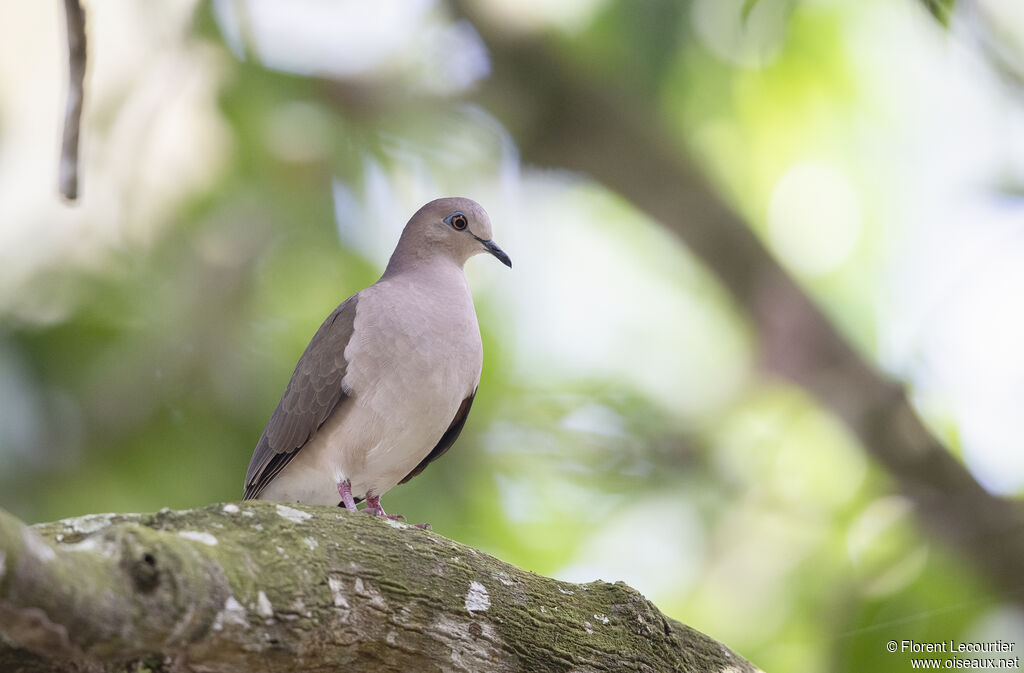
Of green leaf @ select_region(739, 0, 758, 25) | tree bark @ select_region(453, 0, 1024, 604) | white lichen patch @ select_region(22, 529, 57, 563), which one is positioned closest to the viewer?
white lichen patch @ select_region(22, 529, 57, 563)

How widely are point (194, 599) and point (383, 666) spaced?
583 mm

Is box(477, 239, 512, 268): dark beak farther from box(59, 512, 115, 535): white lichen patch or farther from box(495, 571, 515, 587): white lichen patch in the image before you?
box(59, 512, 115, 535): white lichen patch

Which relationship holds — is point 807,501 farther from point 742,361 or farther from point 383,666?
point 383,666

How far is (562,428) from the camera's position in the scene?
22.3 ft

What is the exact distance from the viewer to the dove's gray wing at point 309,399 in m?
3.81

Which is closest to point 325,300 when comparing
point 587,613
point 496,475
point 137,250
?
point 137,250

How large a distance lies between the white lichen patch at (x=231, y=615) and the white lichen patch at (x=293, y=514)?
37 cm

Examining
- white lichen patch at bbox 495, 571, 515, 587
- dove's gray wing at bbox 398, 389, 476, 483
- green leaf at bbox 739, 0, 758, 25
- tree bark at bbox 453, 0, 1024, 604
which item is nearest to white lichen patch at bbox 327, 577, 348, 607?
white lichen patch at bbox 495, 571, 515, 587

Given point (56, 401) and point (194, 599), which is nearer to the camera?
point (194, 599)

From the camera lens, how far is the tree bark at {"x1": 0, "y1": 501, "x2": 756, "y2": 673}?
64.2 inches

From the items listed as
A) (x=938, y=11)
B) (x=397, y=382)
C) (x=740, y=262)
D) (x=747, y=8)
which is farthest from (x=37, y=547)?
(x=747, y=8)

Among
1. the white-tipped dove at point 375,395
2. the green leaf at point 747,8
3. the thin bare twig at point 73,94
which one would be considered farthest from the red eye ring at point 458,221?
the green leaf at point 747,8

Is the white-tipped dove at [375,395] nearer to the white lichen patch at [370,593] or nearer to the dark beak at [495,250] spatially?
the dark beak at [495,250]

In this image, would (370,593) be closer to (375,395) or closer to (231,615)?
(231,615)
